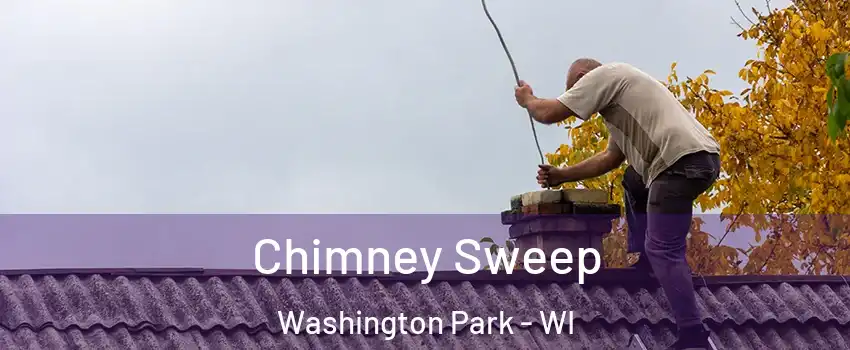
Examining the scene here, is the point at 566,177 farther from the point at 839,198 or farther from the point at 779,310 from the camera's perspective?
the point at 839,198

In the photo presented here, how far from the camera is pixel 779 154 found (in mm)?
13180

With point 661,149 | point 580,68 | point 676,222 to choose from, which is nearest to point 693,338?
point 676,222

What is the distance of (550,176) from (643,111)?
991mm

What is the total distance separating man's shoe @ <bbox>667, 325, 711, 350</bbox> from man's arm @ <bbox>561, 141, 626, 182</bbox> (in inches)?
Answer: 45.1

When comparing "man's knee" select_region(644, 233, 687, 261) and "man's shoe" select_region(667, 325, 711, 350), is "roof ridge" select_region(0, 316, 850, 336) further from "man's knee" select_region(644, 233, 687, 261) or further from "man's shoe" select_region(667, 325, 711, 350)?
"man's knee" select_region(644, 233, 687, 261)

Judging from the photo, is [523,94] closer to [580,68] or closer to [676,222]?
[580,68]

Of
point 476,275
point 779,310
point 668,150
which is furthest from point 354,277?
point 779,310

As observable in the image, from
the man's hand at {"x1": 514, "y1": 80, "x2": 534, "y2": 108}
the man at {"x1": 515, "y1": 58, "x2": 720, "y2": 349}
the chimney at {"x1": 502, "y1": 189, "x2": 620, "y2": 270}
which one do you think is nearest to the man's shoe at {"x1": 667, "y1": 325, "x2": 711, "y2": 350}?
the man at {"x1": 515, "y1": 58, "x2": 720, "y2": 349}

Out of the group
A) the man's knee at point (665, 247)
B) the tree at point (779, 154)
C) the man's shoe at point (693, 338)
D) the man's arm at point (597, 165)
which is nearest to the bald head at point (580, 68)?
the man's arm at point (597, 165)

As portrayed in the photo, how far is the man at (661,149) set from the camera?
6480mm

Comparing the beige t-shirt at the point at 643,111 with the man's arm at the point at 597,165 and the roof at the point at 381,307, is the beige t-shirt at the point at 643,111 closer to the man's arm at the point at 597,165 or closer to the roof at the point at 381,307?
the man's arm at the point at 597,165

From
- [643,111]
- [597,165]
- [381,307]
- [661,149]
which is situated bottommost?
[381,307]

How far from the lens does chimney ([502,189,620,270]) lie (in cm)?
748

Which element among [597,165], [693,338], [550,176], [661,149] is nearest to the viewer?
[661,149]
